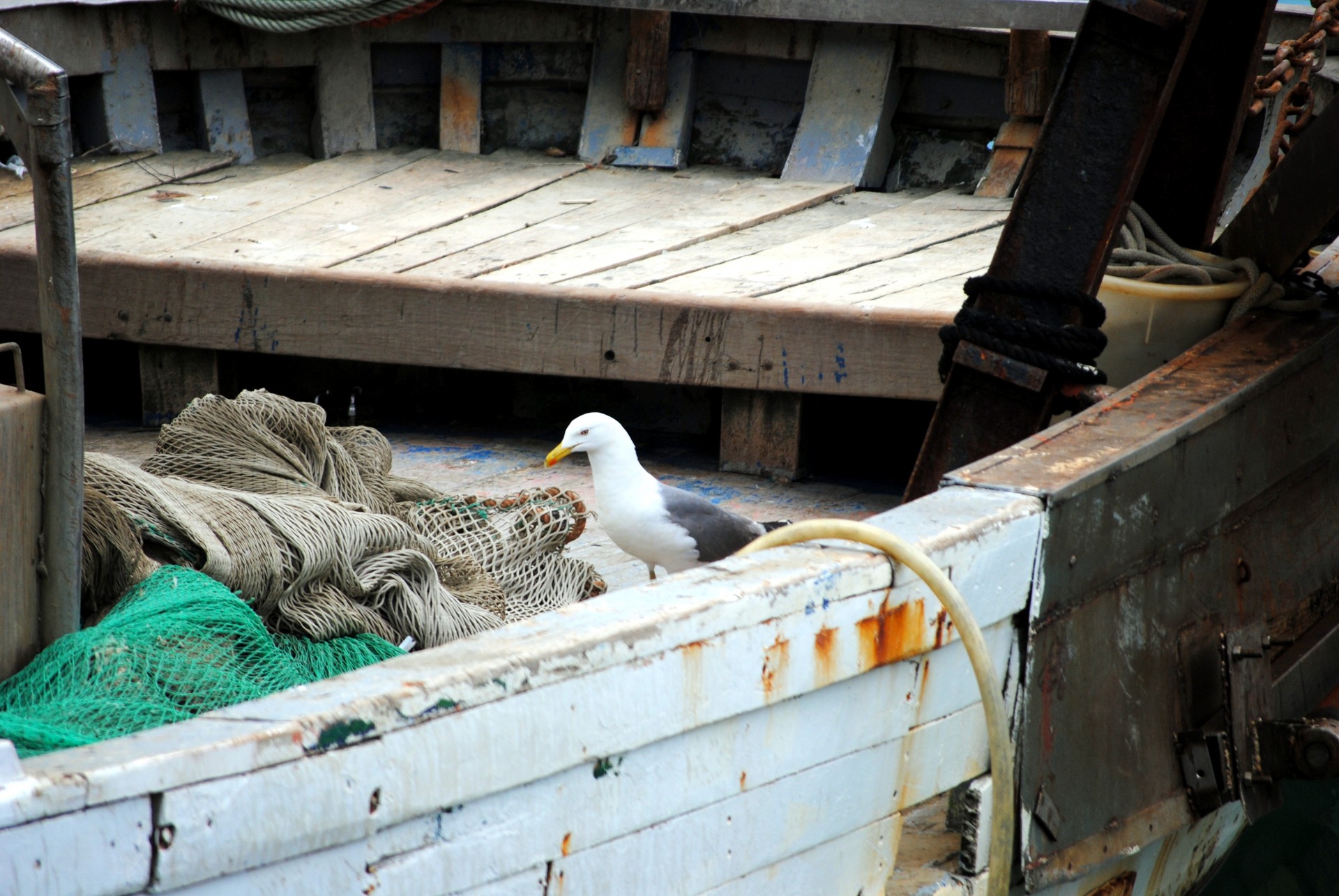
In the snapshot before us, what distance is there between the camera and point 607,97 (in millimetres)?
5613

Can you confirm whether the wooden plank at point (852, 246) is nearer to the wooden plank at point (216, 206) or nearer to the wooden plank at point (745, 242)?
the wooden plank at point (745, 242)

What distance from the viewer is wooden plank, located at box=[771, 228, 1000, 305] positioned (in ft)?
12.0

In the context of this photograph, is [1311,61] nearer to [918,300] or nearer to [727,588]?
[918,300]

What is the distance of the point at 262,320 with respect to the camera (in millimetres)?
3898

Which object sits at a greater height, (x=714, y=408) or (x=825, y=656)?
(x=825, y=656)

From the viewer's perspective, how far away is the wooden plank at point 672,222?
4.07m

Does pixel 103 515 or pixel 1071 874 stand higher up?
pixel 103 515

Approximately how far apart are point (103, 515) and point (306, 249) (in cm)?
221

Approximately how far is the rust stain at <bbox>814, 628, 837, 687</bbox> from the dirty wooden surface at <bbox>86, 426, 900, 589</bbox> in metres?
1.53

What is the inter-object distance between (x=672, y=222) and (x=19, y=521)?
308 cm

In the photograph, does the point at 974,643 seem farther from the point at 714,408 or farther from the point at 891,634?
the point at 714,408

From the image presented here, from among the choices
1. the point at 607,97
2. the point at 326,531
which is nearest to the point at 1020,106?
the point at 607,97

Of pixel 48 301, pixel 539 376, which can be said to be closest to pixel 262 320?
pixel 539 376

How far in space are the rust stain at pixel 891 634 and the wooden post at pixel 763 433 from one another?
194cm
